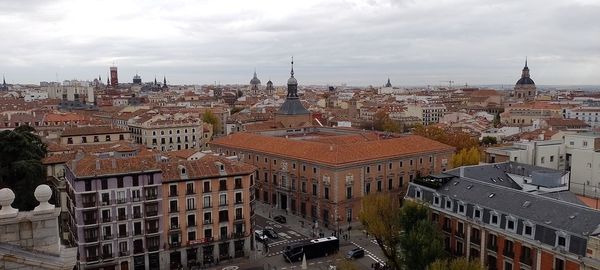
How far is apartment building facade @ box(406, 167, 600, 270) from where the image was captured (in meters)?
32.6

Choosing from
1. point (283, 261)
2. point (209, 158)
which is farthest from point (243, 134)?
point (283, 261)

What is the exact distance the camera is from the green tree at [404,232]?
36375 mm

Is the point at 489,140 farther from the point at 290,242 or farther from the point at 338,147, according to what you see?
the point at 290,242

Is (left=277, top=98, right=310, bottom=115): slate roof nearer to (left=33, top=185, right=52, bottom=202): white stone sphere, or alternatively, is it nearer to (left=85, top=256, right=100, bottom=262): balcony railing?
(left=85, top=256, right=100, bottom=262): balcony railing

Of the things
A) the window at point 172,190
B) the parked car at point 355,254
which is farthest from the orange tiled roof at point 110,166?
the parked car at point 355,254

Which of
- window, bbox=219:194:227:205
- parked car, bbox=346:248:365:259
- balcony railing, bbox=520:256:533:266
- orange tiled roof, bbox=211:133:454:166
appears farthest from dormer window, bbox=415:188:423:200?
window, bbox=219:194:227:205

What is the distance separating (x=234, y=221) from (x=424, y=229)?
17.8 meters

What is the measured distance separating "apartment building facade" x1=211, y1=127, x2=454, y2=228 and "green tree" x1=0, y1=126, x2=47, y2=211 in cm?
2571

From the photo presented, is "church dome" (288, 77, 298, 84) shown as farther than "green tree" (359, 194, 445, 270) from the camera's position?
Yes

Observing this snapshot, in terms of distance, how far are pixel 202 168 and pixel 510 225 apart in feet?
83.6

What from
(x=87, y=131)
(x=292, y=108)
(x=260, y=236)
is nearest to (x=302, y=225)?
(x=260, y=236)

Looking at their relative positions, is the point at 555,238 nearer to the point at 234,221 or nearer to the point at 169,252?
the point at 234,221

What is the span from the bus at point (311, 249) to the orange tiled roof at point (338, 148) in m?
10.6

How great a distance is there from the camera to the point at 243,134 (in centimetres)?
7531
